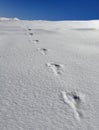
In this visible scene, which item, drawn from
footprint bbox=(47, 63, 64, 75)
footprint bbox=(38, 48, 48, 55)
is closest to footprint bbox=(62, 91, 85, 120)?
footprint bbox=(47, 63, 64, 75)

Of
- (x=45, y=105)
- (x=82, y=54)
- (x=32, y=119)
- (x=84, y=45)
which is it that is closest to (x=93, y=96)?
(x=45, y=105)

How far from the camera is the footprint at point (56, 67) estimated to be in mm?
1964

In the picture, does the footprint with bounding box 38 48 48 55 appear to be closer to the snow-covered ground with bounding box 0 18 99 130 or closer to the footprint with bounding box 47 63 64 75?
the snow-covered ground with bounding box 0 18 99 130

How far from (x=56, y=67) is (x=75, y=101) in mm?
691

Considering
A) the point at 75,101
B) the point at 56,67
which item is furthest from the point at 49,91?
the point at 56,67

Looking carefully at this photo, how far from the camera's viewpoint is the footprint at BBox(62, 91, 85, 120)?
132 centimetres

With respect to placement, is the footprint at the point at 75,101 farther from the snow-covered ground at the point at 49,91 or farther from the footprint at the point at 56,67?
the footprint at the point at 56,67

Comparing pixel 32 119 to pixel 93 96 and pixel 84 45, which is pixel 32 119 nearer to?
pixel 93 96

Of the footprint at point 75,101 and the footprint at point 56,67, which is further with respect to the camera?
the footprint at point 56,67

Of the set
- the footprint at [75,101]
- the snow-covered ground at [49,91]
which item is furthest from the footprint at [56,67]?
the footprint at [75,101]

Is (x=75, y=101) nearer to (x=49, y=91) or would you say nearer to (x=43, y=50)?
(x=49, y=91)

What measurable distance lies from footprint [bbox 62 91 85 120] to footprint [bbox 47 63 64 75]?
0.42 m

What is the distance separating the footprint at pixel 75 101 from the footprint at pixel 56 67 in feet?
1.39

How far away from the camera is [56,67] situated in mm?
2115
